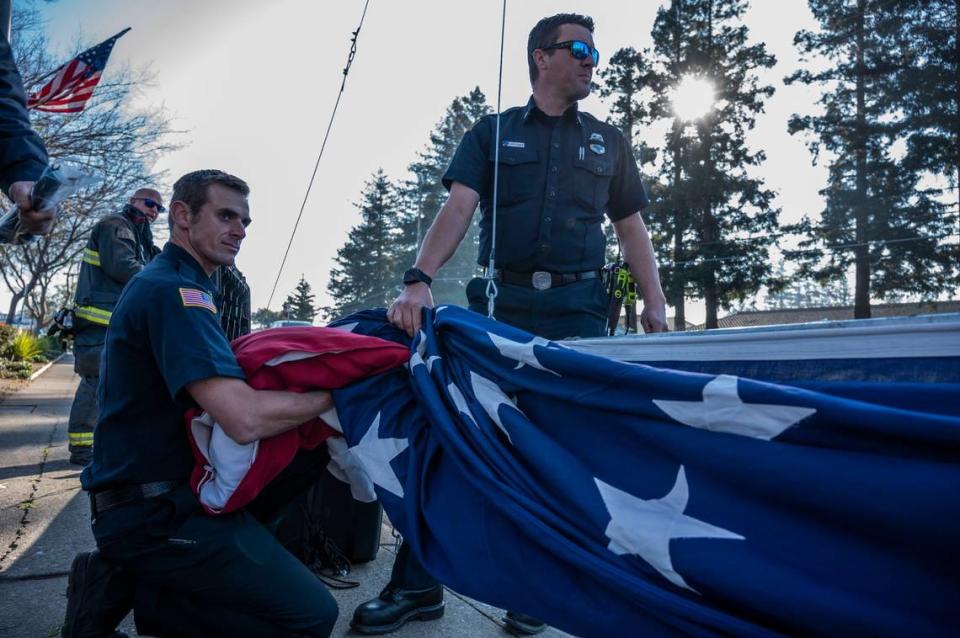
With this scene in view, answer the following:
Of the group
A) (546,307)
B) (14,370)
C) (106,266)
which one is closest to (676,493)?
(546,307)

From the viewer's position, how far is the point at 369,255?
4362 cm

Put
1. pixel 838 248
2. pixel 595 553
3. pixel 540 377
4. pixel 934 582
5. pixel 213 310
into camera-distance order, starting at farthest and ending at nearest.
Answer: pixel 838 248, pixel 213 310, pixel 540 377, pixel 595 553, pixel 934 582

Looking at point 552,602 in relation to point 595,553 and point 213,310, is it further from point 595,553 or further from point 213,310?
point 213,310

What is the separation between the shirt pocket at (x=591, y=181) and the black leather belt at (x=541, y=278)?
0.29 m

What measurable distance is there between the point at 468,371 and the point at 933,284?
22259 mm

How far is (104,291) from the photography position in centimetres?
457

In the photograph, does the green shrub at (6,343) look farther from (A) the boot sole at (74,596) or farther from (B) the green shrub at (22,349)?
(A) the boot sole at (74,596)

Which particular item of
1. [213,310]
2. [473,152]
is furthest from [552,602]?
[473,152]

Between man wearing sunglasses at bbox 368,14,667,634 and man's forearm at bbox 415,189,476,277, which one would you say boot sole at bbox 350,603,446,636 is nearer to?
man wearing sunglasses at bbox 368,14,667,634

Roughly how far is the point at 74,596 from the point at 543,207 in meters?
2.02

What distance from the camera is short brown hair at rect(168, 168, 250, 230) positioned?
2135 millimetres

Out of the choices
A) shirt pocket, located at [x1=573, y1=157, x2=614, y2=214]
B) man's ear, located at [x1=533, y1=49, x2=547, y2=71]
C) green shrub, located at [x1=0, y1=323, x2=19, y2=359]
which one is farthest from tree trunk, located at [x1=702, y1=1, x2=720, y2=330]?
man's ear, located at [x1=533, y1=49, x2=547, y2=71]

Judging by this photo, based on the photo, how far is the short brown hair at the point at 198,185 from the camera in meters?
2.13

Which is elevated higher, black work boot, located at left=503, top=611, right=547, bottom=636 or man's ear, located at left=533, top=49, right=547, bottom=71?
man's ear, located at left=533, top=49, right=547, bottom=71
